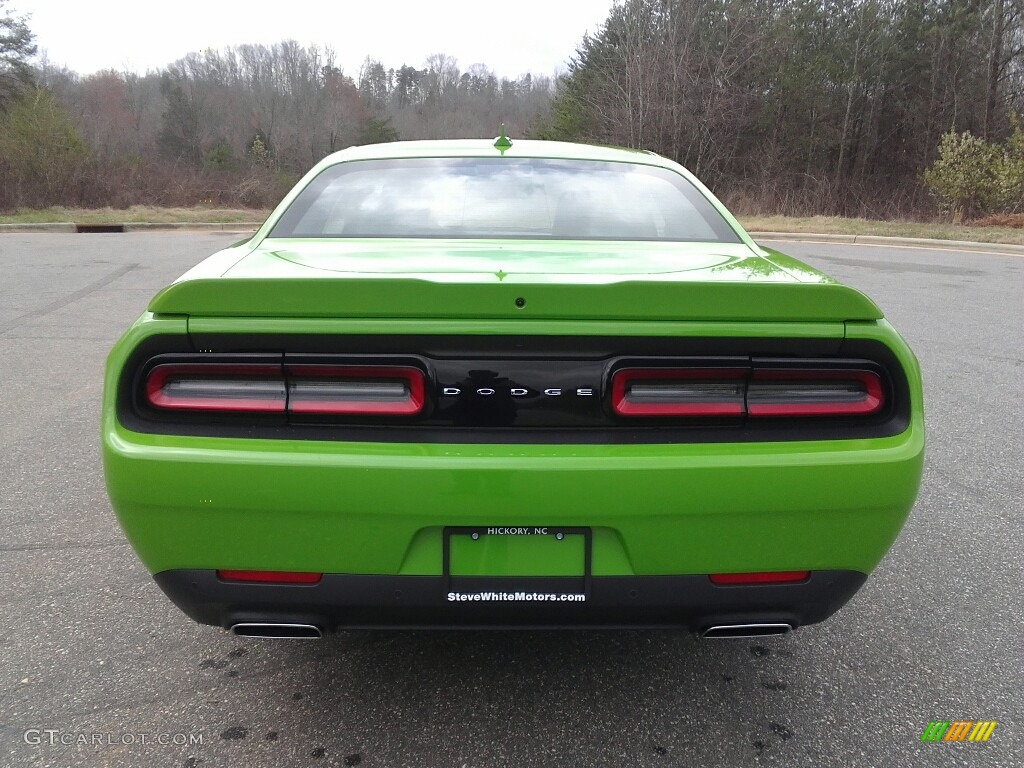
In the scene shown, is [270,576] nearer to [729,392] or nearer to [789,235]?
[729,392]

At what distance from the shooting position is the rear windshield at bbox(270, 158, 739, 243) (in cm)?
258

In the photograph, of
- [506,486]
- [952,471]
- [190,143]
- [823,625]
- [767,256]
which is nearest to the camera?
[506,486]

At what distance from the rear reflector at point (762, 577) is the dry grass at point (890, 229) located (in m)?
18.4

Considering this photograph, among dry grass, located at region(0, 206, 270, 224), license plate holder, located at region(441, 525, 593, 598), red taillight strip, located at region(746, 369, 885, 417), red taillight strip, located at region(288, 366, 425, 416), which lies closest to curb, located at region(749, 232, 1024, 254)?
dry grass, located at region(0, 206, 270, 224)

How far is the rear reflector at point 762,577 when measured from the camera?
178 centimetres

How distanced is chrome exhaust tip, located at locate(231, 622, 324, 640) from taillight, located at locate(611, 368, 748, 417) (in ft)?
3.02

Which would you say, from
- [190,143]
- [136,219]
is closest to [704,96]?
[136,219]

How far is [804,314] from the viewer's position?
1.71 m

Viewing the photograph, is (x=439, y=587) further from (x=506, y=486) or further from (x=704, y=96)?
(x=704, y=96)

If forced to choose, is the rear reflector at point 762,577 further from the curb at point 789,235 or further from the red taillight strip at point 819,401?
the curb at point 789,235

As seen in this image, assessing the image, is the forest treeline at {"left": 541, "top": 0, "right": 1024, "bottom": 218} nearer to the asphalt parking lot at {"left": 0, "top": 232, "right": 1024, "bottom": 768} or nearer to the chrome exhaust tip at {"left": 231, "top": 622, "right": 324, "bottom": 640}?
the asphalt parking lot at {"left": 0, "top": 232, "right": 1024, "bottom": 768}

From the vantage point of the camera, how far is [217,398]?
171cm

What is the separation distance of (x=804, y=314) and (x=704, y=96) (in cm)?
3011

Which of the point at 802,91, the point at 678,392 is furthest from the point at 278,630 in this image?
the point at 802,91
